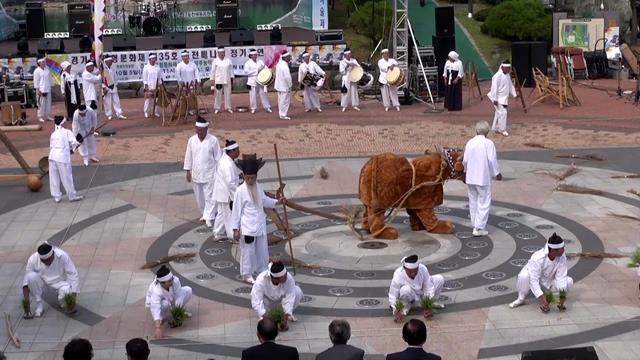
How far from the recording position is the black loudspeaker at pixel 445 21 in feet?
87.4

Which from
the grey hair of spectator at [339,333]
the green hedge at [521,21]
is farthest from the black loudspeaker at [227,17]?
the grey hair of spectator at [339,333]

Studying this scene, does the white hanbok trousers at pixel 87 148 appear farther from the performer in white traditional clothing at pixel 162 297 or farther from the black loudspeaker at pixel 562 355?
Result: the black loudspeaker at pixel 562 355

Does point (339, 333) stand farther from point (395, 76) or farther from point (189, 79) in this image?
point (189, 79)

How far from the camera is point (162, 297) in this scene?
11.1 metres

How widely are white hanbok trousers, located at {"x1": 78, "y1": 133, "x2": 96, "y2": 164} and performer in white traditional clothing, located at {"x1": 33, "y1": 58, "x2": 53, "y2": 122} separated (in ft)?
18.7

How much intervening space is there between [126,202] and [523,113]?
11313 millimetres

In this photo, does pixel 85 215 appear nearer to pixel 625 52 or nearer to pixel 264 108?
pixel 264 108

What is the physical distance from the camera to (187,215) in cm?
1590

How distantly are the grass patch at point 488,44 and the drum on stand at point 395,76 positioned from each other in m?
7.72

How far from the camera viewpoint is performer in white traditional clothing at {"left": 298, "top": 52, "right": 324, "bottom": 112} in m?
24.9

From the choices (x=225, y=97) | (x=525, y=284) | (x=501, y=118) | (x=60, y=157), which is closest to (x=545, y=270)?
(x=525, y=284)

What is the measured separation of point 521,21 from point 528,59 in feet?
14.3

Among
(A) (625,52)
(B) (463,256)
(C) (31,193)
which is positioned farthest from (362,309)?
(A) (625,52)

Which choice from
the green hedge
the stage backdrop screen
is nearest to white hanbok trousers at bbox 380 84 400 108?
the stage backdrop screen
